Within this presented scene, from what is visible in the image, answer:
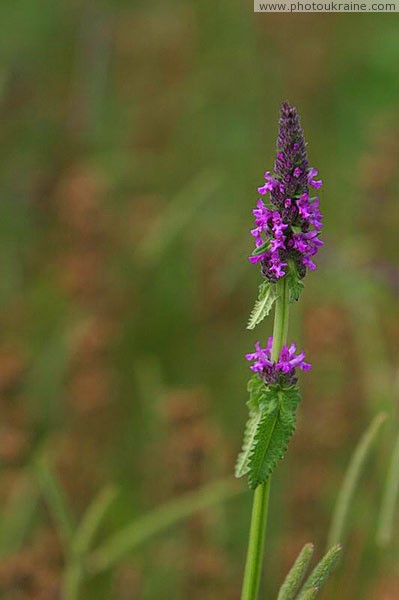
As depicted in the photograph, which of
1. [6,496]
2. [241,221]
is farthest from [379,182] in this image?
[6,496]

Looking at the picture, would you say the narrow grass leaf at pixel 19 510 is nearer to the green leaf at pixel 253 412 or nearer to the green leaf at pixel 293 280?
the green leaf at pixel 253 412

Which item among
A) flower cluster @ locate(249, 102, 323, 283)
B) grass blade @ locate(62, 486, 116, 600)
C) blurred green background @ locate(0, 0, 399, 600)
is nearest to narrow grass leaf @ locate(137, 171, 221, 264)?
blurred green background @ locate(0, 0, 399, 600)

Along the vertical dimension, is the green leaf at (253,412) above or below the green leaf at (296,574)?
above

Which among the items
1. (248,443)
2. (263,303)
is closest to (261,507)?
(248,443)

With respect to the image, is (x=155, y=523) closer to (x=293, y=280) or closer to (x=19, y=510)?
(x=19, y=510)

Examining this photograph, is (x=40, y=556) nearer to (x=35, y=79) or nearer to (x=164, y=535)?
(x=164, y=535)

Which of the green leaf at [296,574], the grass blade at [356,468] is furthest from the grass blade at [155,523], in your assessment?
the green leaf at [296,574]
